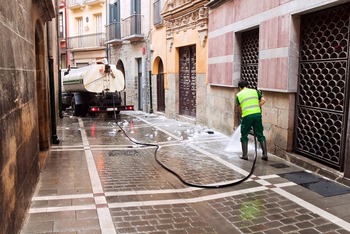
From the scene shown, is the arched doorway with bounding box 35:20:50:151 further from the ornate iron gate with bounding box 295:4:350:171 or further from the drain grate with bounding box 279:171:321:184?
the ornate iron gate with bounding box 295:4:350:171

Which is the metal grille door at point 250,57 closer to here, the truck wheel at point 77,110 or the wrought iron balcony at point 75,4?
the truck wheel at point 77,110

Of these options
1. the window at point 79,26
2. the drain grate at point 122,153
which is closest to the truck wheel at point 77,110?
the drain grate at point 122,153

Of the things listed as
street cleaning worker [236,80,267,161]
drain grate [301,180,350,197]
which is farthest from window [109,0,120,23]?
drain grate [301,180,350,197]

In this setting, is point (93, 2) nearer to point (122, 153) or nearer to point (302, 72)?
point (122, 153)

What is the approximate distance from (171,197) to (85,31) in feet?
86.0

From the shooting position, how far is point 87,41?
A: 2847 cm

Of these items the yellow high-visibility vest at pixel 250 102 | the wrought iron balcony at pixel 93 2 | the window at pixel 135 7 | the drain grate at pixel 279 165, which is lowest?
the drain grate at pixel 279 165

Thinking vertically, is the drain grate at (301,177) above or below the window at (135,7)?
below

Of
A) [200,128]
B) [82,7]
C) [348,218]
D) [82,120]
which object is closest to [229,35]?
[200,128]

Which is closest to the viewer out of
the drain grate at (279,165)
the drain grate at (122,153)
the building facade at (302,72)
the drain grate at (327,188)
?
the drain grate at (327,188)

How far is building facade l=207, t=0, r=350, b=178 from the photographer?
6062 millimetres

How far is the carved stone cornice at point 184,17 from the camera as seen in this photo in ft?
39.2

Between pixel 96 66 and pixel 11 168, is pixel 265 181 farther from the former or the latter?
pixel 96 66

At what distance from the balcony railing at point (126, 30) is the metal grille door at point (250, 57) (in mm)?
10193
